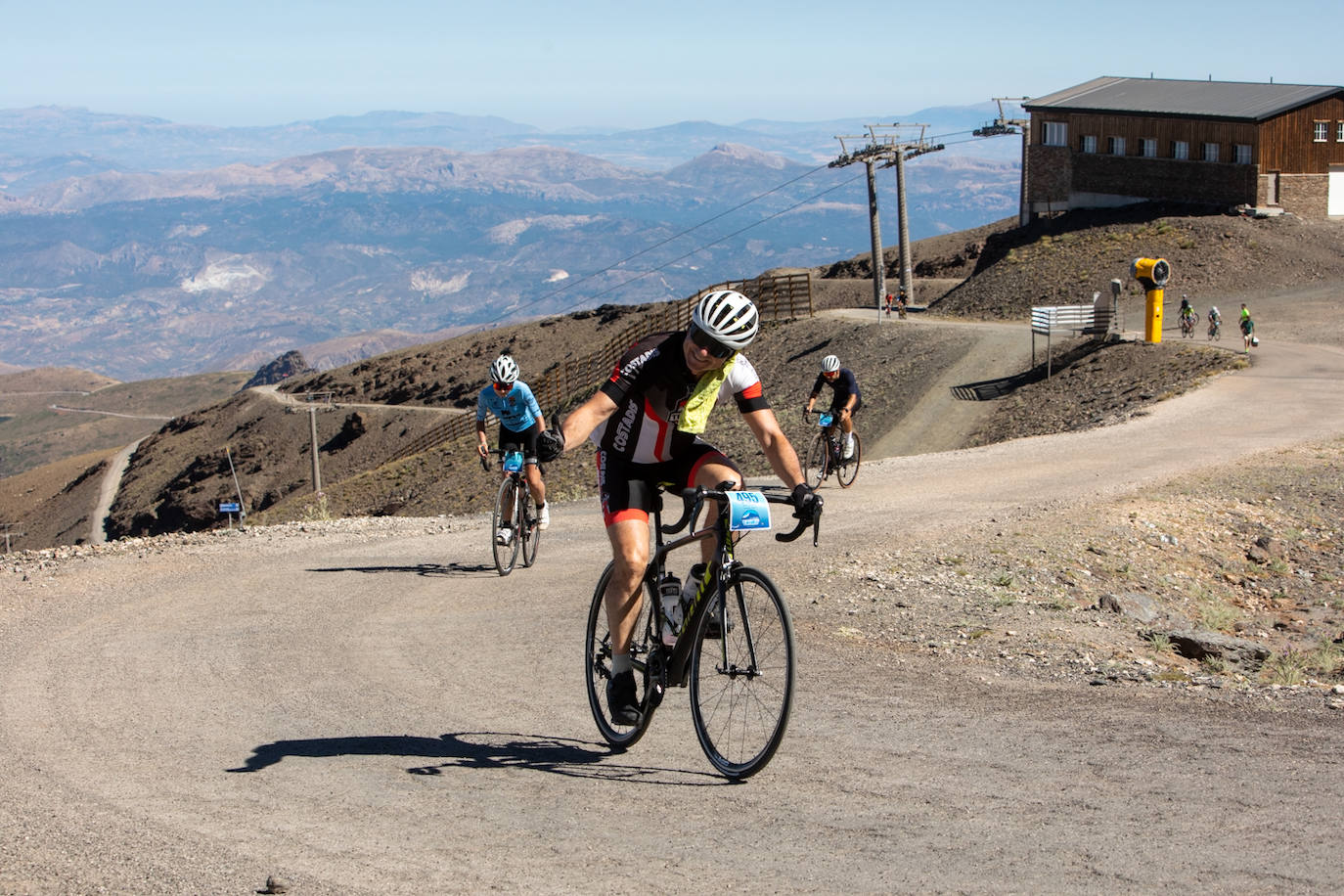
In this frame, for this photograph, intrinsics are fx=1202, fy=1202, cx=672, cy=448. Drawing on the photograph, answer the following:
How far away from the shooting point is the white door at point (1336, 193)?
52.6 m

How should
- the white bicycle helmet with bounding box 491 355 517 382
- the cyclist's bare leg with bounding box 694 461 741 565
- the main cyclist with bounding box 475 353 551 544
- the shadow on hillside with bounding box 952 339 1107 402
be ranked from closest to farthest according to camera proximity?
the cyclist's bare leg with bounding box 694 461 741 565, the white bicycle helmet with bounding box 491 355 517 382, the main cyclist with bounding box 475 353 551 544, the shadow on hillside with bounding box 952 339 1107 402

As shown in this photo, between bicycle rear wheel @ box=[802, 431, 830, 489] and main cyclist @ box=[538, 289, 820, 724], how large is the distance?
A: 13.3 m

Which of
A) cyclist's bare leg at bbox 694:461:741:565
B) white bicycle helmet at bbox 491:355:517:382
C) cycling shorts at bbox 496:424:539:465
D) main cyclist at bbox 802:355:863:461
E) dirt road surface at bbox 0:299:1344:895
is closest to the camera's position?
dirt road surface at bbox 0:299:1344:895

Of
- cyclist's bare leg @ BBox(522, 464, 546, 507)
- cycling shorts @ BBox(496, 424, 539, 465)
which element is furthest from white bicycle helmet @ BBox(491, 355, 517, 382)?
cyclist's bare leg @ BBox(522, 464, 546, 507)

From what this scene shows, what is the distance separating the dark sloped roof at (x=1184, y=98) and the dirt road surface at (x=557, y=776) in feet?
164

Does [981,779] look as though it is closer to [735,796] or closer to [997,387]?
[735,796]

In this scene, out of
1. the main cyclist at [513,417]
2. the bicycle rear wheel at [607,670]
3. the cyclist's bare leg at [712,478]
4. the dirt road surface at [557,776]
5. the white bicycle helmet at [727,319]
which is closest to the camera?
the dirt road surface at [557,776]

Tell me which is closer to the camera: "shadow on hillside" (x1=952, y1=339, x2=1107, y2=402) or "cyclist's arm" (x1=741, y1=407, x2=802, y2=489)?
"cyclist's arm" (x1=741, y1=407, x2=802, y2=489)

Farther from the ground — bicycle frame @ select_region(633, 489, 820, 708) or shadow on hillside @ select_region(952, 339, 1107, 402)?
bicycle frame @ select_region(633, 489, 820, 708)

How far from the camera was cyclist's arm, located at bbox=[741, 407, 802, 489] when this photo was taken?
241 inches

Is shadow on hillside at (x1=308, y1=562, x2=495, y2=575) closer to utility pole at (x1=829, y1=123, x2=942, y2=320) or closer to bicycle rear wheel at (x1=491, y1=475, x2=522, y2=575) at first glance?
bicycle rear wheel at (x1=491, y1=475, x2=522, y2=575)

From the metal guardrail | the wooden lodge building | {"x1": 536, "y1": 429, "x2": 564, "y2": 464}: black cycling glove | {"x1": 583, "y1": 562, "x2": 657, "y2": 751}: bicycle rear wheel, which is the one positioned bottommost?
the metal guardrail

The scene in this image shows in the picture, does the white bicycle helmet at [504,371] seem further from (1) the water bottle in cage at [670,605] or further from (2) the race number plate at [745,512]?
(2) the race number plate at [745,512]

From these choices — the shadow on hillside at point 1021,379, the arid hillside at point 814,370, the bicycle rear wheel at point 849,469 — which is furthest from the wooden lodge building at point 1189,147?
the bicycle rear wheel at point 849,469
